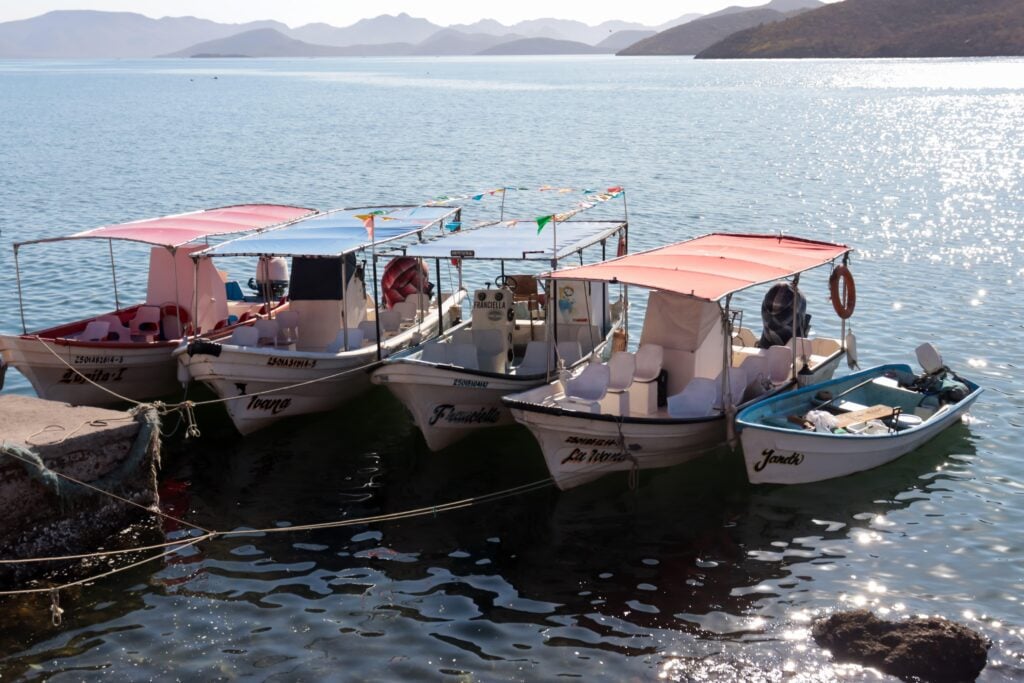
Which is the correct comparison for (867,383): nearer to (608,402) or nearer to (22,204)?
(608,402)

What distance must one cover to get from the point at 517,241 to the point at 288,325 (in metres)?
4.86

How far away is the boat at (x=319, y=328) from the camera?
63.9 ft

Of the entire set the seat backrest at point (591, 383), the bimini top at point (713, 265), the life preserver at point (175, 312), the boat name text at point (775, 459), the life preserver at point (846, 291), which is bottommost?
the boat name text at point (775, 459)

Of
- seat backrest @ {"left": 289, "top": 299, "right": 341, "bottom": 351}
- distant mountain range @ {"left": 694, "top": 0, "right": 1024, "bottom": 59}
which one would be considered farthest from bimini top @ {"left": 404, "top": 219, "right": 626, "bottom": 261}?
distant mountain range @ {"left": 694, "top": 0, "right": 1024, "bottom": 59}

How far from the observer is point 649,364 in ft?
61.8

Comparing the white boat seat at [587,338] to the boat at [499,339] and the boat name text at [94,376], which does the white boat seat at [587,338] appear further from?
the boat name text at [94,376]

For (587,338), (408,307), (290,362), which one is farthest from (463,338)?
(408,307)

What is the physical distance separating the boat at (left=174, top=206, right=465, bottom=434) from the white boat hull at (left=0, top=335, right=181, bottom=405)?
863 mm

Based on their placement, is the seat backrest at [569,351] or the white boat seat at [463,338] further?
the white boat seat at [463,338]

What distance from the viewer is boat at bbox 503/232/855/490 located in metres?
17.0

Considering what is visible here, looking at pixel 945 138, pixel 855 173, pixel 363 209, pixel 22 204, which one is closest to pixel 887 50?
pixel 945 138

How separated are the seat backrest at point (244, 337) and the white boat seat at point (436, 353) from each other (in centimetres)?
323

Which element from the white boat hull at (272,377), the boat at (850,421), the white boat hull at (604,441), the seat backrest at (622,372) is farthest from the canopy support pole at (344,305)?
the boat at (850,421)

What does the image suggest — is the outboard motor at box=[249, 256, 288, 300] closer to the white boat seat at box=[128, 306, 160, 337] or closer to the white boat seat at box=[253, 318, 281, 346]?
the white boat seat at box=[128, 306, 160, 337]
